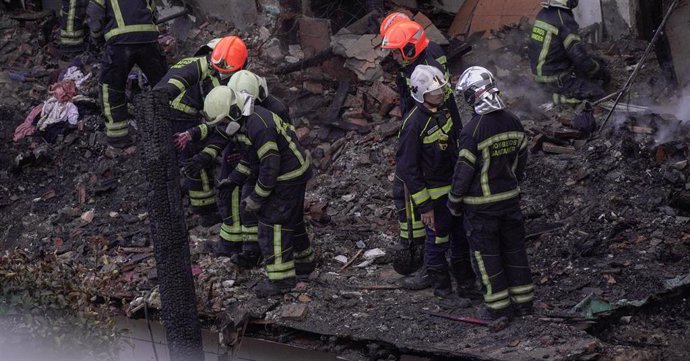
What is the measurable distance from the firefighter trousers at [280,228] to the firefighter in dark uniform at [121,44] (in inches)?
138

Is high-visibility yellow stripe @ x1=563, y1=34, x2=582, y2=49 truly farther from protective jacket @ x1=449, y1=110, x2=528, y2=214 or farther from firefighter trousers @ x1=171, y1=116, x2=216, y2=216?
firefighter trousers @ x1=171, y1=116, x2=216, y2=216

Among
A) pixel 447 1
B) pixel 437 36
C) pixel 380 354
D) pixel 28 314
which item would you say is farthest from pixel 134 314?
pixel 447 1

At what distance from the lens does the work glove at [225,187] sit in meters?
9.50

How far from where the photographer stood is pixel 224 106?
8.92 metres

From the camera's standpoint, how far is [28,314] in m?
6.38

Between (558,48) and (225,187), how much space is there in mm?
4511

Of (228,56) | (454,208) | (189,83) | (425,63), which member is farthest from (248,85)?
(454,208)

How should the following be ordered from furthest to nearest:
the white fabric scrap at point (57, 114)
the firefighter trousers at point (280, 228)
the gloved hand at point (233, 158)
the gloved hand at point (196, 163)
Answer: the white fabric scrap at point (57, 114) → the gloved hand at point (196, 163) → the gloved hand at point (233, 158) → the firefighter trousers at point (280, 228)

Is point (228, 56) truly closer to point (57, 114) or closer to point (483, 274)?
point (483, 274)

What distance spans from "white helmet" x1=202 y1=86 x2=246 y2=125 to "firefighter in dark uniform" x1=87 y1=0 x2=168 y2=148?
314 cm

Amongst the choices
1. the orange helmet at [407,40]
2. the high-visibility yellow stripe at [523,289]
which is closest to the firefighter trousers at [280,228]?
the orange helmet at [407,40]

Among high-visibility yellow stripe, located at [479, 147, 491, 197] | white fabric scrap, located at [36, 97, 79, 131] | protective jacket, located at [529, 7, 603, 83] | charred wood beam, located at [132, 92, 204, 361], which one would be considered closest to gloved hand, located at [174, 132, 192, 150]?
charred wood beam, located at [132, 92, 204, 361]

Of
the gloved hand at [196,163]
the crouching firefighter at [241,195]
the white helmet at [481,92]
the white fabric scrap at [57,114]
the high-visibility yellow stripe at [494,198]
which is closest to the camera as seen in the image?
the white helmet at [481,92]

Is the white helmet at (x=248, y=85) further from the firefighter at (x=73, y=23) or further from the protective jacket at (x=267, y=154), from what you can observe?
the firefighter at (x=73, y=23)
